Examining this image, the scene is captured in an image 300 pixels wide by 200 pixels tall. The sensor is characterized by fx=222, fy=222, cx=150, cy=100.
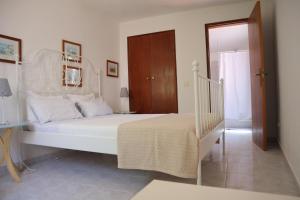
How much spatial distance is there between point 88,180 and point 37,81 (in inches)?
59.1

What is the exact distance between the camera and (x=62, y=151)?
3.17 meters

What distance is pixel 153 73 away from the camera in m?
4.30

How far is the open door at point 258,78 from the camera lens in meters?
2.98

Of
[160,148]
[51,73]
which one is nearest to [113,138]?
[160,148]

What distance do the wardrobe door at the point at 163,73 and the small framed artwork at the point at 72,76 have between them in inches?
56.1

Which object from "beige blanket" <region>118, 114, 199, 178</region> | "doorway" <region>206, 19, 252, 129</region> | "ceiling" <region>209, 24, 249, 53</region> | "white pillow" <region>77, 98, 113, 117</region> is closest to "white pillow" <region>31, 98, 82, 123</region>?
"white pillow" <region>77, 98, 113, 117</region>

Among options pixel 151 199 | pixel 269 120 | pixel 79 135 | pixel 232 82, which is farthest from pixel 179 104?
pixel 151 199

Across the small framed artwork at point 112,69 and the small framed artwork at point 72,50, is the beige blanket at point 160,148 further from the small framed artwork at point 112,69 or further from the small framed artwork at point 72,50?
the small framed artwork at point 112,69

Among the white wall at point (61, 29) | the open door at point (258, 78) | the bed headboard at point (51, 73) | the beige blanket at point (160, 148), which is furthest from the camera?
the open door at point (258, 78)

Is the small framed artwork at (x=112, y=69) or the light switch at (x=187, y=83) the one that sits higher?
the small framed artwork at (x=112, y=69)

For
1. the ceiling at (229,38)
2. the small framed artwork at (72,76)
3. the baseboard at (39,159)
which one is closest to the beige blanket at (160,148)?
the baseboard at (39,159)

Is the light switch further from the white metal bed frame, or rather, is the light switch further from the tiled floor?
the tiled floor

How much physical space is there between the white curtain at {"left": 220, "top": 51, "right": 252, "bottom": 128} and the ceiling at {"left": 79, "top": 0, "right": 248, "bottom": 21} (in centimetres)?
204

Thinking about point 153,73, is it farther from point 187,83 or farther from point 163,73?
point 187,83
